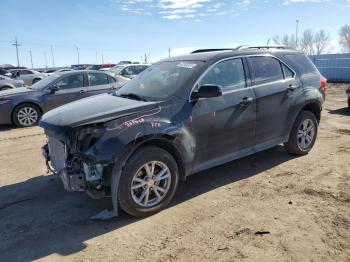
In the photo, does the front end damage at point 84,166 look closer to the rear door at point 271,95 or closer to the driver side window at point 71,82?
the rear door at point 271,95

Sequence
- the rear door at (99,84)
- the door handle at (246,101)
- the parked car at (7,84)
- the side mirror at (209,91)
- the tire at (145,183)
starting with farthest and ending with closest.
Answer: the parked car at (7,84)
the rear door at (99,84)
the door handle at (246,101)
the side mirror at (209,91)
the tire at (145,183)

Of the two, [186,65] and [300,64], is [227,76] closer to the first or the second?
[186,65]

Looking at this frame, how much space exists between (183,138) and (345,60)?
78.1 ft

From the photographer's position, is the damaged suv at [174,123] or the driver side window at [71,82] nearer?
the damaged suv at [174,123]

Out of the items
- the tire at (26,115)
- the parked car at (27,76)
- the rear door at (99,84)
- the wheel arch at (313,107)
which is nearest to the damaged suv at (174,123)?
the wheel arch at (313,107)

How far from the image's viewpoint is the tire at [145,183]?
3979 millimetres

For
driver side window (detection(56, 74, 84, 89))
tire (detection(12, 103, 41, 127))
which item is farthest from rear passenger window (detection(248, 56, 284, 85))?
tire (detection(12, 103, 41, 127))

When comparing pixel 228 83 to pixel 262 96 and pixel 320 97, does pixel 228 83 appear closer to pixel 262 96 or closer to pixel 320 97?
pixel 262 96

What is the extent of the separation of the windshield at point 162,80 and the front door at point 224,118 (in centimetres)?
26

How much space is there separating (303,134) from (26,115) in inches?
291

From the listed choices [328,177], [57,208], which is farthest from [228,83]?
[57,208]

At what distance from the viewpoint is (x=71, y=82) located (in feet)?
34.0

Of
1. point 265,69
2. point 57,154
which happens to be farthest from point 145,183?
point 265,69

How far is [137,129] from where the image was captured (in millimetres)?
4020
